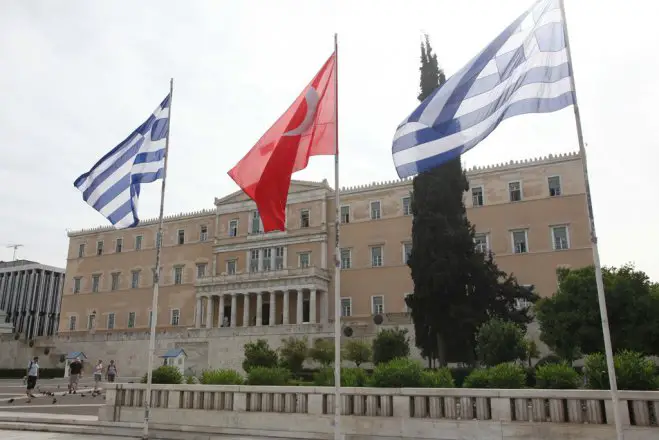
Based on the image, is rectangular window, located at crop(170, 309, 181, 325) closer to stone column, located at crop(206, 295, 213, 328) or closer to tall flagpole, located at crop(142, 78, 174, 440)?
stone column, located at crop(206, 295, 213, 328)

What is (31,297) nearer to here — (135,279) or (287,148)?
(135,279)

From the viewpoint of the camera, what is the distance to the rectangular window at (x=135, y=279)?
57156mm

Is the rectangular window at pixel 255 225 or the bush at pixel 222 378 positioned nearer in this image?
the bush at pixel 222 378

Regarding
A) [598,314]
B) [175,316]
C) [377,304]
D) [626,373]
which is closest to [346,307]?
[377,304]

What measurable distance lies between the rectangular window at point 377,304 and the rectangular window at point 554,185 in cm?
1506

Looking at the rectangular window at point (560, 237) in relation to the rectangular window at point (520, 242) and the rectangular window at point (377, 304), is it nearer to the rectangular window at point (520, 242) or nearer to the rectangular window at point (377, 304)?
the rectangular window at point (520, 242)

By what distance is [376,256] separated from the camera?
45.8 metres

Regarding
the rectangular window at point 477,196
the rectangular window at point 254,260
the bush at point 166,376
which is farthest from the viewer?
the rectangular window at point 254,260

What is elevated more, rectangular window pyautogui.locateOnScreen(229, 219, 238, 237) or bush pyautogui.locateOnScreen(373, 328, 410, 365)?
rectangular window pyautogui.locateOnScreen(229, 219, 238, 237)

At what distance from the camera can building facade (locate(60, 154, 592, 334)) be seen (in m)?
→ 39.8

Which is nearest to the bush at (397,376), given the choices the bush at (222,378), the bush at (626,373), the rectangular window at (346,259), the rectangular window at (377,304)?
the bush at (626,373)

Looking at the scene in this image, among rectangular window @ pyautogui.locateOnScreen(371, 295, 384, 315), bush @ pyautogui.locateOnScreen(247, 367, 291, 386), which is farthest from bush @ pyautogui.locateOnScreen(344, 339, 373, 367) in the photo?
bush @ pyautogui.locateOnScreen(247, 367, 291, 386)

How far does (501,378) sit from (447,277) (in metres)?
16.2

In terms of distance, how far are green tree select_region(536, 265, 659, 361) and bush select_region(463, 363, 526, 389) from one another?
1418 cm
